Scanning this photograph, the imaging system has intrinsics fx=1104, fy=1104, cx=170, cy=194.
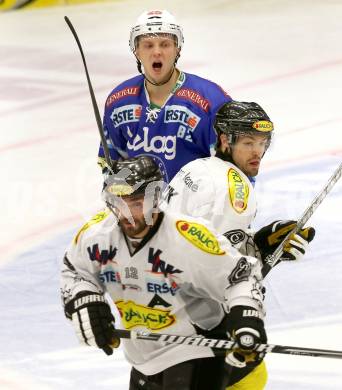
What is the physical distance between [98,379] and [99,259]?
1299mm

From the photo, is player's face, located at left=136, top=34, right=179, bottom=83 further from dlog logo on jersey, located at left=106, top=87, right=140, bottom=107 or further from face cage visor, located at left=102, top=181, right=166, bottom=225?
face cage visor, located at left=102, top=181, right=166, bottom=225

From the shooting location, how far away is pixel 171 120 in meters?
4.14

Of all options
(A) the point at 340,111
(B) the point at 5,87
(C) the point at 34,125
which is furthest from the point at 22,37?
(A) the point at 340,111

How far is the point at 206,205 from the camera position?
134 inches

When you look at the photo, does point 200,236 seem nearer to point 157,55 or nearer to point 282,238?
point 282,238

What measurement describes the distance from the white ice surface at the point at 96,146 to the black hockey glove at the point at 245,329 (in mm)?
1247

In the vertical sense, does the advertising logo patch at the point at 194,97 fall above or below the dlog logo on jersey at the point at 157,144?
above

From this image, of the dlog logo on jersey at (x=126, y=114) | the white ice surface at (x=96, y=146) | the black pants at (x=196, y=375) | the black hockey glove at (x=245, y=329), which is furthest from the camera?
the white ice surface at (x=96, y=146)

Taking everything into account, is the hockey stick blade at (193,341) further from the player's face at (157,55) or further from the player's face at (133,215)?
the player's face at (157,55)

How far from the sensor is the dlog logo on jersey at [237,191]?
11.2 ft

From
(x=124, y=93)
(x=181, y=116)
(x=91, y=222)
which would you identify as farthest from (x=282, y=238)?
(x=124, y=93)

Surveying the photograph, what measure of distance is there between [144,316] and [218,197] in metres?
0.50

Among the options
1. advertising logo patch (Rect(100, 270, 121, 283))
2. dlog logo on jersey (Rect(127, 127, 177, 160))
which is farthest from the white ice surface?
advertising logo patch (Rect(100, 270, 121, 283))

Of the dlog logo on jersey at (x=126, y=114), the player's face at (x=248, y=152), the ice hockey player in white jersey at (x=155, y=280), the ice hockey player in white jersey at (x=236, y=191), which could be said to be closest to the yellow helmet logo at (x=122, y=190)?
the ice hockey player in white jersey at (x=155, y=280)
